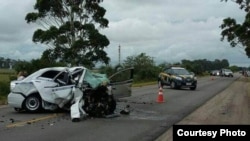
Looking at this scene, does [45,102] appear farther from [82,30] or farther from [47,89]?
[82,30]

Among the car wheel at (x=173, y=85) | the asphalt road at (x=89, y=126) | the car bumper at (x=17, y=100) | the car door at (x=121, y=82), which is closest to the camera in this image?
the asphalt road at (x=89, y=126)

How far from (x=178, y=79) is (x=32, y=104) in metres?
20.0

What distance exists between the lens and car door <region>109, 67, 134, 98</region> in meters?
17.8

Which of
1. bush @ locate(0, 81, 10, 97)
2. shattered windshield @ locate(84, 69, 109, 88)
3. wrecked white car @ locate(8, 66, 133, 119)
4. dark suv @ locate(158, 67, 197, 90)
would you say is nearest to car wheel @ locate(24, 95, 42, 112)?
wrecked white car @ locate(8, 66, 133, 119)

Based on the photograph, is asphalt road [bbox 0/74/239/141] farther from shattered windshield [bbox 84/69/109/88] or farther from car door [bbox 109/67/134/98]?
shattered windshield [bbox 84/69/109/88]

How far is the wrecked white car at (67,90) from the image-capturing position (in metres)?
16.5

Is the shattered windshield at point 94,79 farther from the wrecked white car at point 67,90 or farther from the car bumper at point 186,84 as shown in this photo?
the car bumper at point 186,84


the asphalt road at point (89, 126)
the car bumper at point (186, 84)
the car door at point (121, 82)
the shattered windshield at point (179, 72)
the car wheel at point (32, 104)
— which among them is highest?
the shattered windshield at point (179, 72)

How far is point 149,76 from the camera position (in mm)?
61656

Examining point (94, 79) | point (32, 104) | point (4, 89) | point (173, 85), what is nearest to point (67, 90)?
point (94, 79)

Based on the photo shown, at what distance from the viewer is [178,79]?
36.2 m

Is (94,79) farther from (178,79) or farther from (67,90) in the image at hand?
(178,79)

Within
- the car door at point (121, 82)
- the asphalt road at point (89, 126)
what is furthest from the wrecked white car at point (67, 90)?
the asphalt road at point (89, 126)

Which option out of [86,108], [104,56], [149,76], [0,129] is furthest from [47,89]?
[149,76]
